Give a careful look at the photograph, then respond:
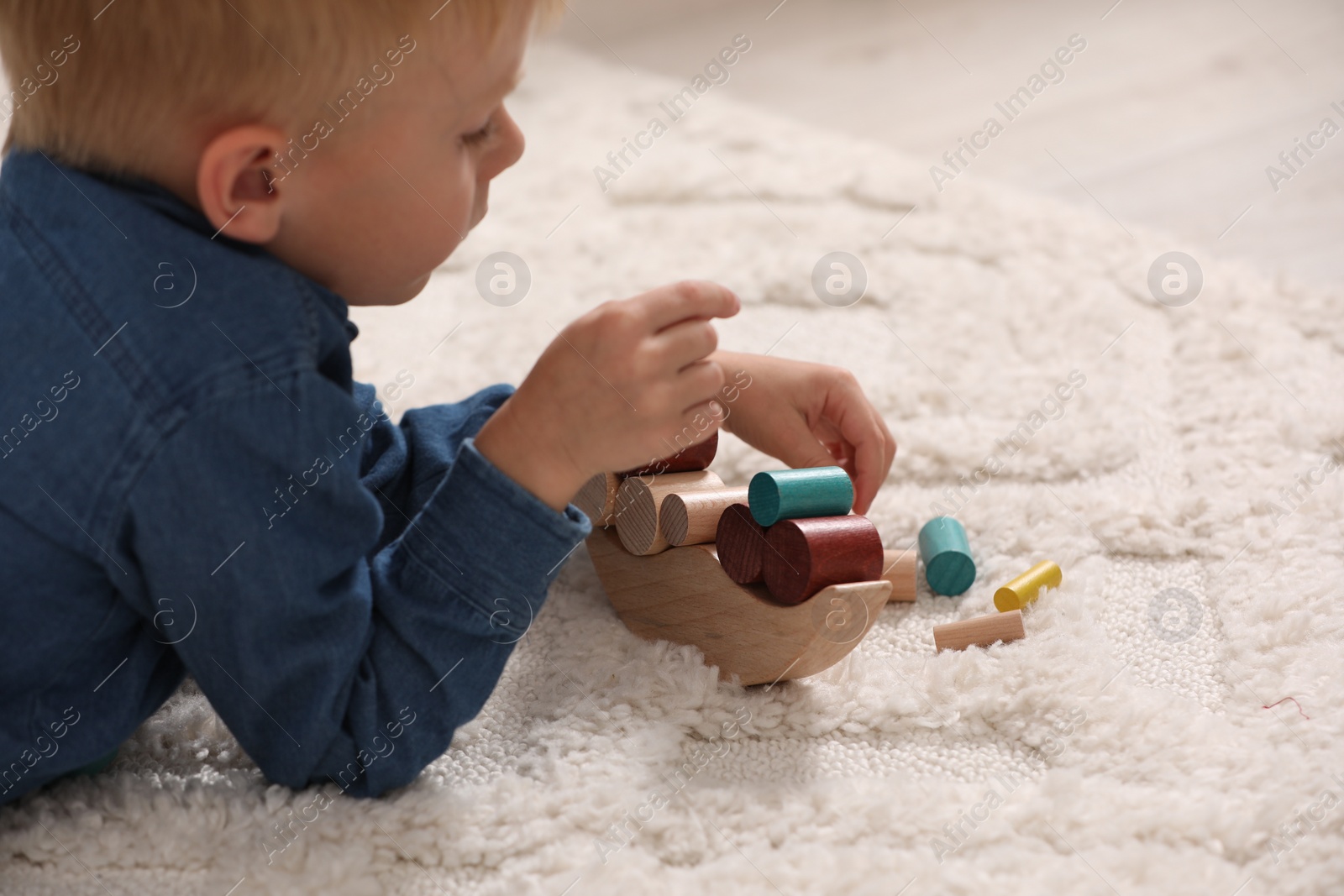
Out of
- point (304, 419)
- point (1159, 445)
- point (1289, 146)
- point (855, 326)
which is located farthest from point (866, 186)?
point (304, 419)

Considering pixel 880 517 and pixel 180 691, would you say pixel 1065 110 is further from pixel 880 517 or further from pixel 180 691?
pixel 180 691

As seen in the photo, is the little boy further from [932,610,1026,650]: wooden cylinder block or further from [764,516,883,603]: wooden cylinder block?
[932,610,1026,650]: wooden cylinder block

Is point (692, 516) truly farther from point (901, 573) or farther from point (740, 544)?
point (901, 573)

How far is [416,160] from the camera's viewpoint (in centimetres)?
69

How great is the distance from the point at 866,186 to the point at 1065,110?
2.19ft

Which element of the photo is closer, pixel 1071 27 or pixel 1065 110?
pixel 1065 110

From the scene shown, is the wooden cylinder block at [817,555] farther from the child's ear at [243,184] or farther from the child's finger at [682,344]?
the child's ear at [243,184]

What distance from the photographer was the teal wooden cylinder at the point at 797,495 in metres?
0.80

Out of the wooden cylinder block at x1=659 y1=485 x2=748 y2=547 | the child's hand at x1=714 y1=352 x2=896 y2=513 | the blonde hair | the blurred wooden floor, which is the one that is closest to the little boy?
the blonde hair

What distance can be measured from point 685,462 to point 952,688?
26cm

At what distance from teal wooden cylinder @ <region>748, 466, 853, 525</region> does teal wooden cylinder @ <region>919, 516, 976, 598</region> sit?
152mm

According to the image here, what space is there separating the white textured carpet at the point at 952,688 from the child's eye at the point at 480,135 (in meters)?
0.37

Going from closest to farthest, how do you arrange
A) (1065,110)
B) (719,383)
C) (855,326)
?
(719,383) → (855,326) → (1065,110)

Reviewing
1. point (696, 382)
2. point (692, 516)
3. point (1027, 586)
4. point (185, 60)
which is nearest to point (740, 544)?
point (692, 516)
